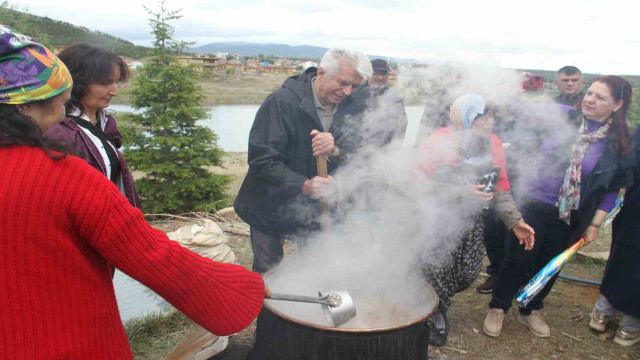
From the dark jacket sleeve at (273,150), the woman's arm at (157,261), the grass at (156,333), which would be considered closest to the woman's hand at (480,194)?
the dark jacket sleeve at (273,150)

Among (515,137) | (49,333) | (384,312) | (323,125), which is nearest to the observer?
(49,333)

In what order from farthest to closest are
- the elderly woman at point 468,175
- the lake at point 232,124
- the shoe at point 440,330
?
1. the lake at point 232,124
2. the shoe at point 440,330
3. the elderly woman at point 468,175

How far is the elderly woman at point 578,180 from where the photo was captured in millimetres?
3055

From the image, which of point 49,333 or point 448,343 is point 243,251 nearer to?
point 448,343

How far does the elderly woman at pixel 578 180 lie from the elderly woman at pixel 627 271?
9.7 inches

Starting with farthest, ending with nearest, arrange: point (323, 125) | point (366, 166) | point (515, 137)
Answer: point (515, 137) → point (366, 166) → point (323, 125)

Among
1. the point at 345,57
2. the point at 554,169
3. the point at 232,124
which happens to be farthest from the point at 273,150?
the point at 232,124

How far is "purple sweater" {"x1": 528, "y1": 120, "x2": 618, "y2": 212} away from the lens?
3.12 metres

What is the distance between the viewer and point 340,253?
10.2 ft

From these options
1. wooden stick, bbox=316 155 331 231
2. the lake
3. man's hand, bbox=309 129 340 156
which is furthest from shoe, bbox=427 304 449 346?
the lake

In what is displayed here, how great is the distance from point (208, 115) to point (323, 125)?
4055 mm

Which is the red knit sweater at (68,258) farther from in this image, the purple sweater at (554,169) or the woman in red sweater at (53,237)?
the purple sweater at (554,169)

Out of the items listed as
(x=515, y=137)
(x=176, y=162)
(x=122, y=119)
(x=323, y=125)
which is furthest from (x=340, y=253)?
(x=122, y=119)

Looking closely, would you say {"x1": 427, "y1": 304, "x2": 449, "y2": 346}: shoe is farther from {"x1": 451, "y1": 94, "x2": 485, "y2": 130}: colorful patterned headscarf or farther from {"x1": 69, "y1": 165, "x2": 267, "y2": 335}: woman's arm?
{"x1": 69, "y1": 165, "x2": 267, "y2": 335}: woman's arm
